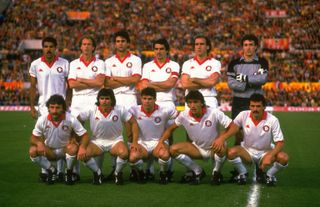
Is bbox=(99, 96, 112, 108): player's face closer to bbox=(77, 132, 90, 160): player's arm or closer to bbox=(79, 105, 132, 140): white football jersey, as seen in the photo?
bbox=(79, 105, 132, 140): white football jersey

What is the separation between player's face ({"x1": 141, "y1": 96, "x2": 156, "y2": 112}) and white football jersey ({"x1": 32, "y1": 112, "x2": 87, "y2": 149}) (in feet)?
2.98

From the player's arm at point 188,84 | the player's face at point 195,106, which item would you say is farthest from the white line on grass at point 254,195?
the player's arm at point 188,84

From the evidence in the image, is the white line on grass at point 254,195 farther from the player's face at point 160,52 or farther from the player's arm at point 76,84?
the player's arm at point 76,84

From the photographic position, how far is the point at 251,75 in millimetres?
9359

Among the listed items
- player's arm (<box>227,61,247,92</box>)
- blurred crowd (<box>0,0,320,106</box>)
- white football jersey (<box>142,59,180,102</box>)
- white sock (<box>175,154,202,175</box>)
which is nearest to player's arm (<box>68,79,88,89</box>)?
white football jersey (<box>142,59,180,102</box>)

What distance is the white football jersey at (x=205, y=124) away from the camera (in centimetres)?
905

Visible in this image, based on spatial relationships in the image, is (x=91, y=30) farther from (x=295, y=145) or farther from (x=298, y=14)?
(x=295, y=145)

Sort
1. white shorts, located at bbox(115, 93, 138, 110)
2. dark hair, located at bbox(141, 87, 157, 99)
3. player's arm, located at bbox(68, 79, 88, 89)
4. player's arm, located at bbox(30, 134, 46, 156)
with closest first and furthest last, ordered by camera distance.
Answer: player's arm, located at bbox(30, 134, 46, 156)
dark hair, located at bbox(141, 87, 157, 99)
player's arm, located at bbox(68, 79, 88, 89)
white shorts, located at bbox(115, 93, 138, 110)

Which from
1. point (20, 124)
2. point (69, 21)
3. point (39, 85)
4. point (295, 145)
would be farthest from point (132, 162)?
point (69, 21)

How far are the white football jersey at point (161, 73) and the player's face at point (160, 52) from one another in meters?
0.10

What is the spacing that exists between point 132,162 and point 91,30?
3186 centimetres

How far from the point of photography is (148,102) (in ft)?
29.8

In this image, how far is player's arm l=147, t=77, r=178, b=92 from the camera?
962cm

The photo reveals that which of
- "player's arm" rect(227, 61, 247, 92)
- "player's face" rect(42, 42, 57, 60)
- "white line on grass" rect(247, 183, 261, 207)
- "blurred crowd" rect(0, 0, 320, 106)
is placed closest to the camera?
"white line on grass" rect(247, 183, 261, 207)
